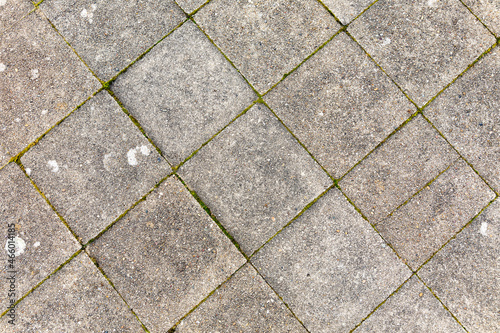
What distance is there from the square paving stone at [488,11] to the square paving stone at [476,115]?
276 millimetres

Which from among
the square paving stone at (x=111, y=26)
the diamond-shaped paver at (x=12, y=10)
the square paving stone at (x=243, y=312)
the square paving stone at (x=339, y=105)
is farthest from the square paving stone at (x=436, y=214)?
the diamond-shaped paver at (x=12, y=10)

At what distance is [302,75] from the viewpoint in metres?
3.22

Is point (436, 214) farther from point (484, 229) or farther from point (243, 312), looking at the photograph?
point (243, 312)

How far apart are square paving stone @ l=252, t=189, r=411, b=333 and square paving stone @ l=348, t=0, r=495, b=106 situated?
53.9 inches

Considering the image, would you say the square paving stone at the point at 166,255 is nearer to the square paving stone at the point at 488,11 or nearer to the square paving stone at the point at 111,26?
the square paving stone at the point at 111,26

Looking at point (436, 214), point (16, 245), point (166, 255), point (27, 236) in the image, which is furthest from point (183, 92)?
point (436, 214)

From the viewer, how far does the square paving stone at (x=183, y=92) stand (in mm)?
3152

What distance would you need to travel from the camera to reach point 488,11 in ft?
10.8

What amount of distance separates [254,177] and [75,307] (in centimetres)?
201

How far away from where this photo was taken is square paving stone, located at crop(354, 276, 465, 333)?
296 cm

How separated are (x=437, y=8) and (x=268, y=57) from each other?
1.76 metres

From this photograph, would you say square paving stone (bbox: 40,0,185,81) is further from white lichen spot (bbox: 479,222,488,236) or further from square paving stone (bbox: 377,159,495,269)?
white lichen spot (bbox: 479,222,488,236)

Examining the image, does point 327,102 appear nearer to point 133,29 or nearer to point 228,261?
point 228,261

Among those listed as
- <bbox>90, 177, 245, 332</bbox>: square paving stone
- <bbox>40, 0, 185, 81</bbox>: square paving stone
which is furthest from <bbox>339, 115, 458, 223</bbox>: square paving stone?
<bbox>40, 0, 185, 81</bbox>: square paving stone
